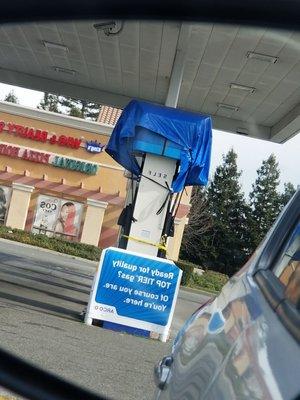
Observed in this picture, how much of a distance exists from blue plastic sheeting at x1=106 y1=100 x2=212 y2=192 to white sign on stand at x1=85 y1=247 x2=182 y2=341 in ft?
4.88

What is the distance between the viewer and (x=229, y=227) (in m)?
2.60

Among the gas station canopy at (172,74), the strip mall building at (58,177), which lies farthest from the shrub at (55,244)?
the gas station canopy at (172,74)

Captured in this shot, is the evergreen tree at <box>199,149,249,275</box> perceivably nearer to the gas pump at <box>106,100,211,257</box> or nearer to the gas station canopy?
the gas pump at <box>106,100,211,257</box>

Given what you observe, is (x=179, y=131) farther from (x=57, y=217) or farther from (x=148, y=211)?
(x=57, y=217)

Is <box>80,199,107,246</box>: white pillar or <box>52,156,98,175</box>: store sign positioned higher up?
<box>52,156,98,175</box>: store sign

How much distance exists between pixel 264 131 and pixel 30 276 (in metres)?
5.53

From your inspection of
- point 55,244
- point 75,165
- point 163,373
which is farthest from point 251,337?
point 75,165

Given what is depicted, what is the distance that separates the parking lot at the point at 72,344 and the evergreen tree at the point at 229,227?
1.42 meters

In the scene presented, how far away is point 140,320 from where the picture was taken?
880 centimetres

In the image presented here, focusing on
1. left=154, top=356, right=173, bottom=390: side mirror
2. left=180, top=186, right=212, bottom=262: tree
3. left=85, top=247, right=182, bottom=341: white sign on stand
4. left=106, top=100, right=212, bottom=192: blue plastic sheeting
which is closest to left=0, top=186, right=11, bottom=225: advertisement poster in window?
left=106, top=100, right=212, bottom=192: blue plastic sheeting

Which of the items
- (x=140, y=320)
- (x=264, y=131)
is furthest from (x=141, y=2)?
(x=264, y=131)

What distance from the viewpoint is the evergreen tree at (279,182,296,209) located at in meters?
2.35

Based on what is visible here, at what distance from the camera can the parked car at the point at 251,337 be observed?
4.84 ft

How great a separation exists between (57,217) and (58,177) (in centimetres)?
233
